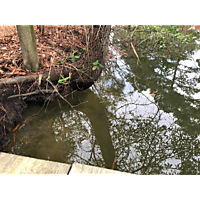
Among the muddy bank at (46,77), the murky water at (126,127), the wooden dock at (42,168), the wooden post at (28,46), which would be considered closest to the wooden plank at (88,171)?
the wooden dock at (42,168)

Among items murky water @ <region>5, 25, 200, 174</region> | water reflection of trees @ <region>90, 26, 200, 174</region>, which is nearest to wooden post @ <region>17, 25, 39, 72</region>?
murky water @ <region>5, 25, 200, 174</region>

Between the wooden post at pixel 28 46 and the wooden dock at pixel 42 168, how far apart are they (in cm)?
170

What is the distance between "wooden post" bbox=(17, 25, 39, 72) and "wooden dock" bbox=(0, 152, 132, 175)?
5.57 feet

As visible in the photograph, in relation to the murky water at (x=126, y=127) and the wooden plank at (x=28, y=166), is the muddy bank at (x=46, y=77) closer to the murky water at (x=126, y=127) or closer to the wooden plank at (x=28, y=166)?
the murky water at (x=126, y=127)

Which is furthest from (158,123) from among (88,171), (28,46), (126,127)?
(28,46)

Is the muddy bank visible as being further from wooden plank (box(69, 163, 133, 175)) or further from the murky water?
wooden plank (box(69, 163, 133, 175))

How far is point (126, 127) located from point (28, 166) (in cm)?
178

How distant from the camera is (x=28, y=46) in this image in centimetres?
256

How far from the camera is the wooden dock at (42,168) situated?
1.39 m

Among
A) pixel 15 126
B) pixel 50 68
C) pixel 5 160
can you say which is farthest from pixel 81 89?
pixel 5 160

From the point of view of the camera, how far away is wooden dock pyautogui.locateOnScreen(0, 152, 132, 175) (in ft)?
4.57

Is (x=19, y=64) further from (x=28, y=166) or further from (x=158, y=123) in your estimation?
(x=158, y=123)

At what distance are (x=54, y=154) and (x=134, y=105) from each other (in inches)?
70.1

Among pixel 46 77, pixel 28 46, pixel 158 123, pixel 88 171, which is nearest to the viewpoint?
pixel 88 171
